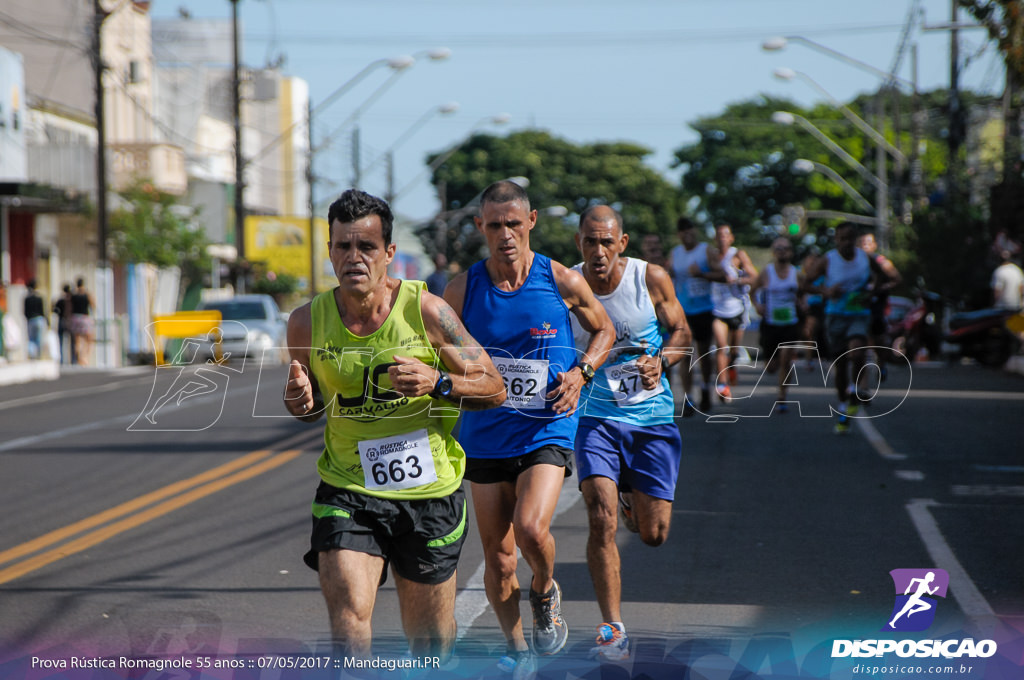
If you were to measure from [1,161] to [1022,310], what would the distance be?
24.3 meters

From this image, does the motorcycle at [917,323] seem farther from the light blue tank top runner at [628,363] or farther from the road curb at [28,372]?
the light blue tank top runner at [628,363]

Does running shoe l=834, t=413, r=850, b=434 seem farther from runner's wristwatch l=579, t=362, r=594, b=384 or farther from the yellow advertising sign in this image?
the yellow advertising sign

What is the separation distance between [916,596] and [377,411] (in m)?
3.14

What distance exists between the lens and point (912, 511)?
9.68m

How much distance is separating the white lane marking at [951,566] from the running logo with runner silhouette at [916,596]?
73mm

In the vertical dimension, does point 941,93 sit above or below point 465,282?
above

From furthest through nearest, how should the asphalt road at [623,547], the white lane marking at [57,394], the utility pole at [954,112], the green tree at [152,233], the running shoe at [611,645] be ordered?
the green tree at [152,233], the utility pole at [954,112], the white lane marking at [57,394], the asphalt road at [623,547], the running shoe at [611,645]

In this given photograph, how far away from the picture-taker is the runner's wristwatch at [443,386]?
4.95m

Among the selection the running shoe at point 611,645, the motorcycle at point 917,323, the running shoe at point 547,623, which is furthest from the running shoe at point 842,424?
the motorcycle at point 917,323

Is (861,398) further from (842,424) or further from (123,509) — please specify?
(123,509)

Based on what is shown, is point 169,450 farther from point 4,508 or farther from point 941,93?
point 941,93

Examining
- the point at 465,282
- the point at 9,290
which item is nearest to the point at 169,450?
the point at 465,282

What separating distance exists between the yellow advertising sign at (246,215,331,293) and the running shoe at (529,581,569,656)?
6551cm

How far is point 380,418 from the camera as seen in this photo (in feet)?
16.3
